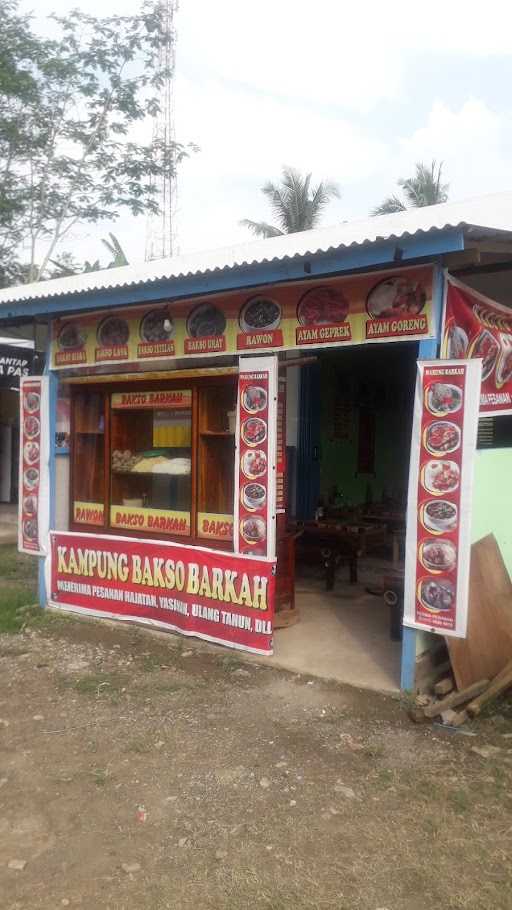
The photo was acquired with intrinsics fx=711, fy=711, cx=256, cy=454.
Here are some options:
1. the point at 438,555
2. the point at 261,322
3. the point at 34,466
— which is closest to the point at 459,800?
the point at 438,555

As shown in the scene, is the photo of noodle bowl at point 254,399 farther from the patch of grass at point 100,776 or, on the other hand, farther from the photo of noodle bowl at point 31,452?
the patch of grass at point 100,776

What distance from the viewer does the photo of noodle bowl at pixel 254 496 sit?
5.36 m

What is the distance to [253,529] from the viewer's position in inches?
213

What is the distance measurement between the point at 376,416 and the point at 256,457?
6106 mm

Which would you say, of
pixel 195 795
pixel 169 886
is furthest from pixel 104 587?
pixel 169 886

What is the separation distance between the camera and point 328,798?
351 centimetres

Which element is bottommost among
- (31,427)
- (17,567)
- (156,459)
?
(17,567)

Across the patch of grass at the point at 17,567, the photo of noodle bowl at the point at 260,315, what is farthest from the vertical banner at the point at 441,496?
the patch of grass at the point at 17,567

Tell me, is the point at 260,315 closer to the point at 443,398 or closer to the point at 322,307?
the point at 322,307

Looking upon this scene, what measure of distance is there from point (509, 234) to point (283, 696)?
10.7ft

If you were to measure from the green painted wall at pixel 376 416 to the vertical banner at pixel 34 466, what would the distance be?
4.26 meters

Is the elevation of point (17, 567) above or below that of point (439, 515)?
below

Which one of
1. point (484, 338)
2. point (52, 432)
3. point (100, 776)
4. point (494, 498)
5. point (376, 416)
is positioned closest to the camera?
point (100, 776)

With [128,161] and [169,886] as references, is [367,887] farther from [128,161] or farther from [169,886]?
[128,161]
